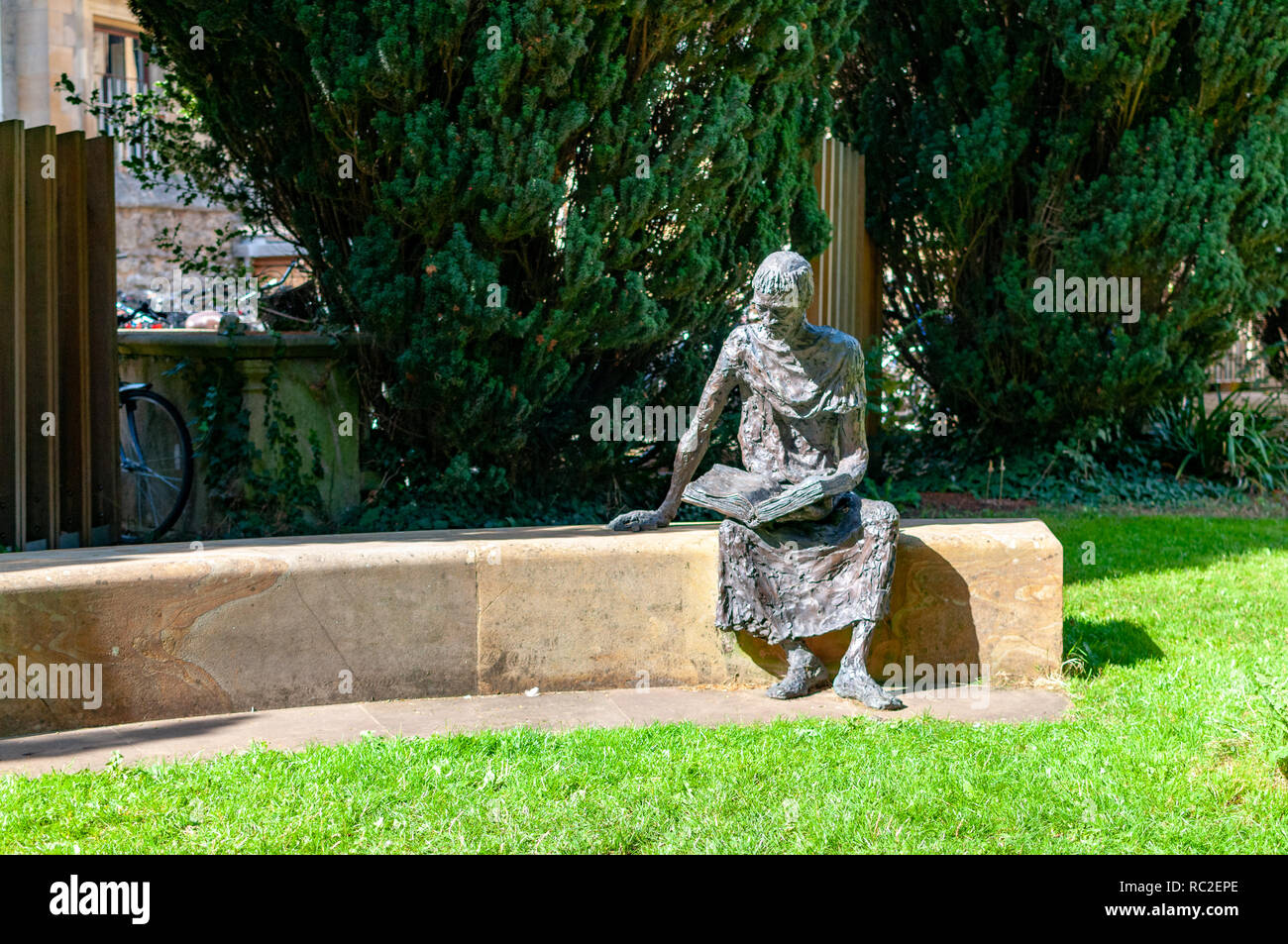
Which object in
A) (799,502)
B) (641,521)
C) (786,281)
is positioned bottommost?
(641,521)

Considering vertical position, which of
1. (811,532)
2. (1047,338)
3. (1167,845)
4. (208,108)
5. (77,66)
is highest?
(77,66)

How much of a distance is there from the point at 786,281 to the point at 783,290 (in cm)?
4

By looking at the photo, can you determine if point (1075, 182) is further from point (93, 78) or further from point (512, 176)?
point (93, 78)

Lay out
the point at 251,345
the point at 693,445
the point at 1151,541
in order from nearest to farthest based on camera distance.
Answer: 1. the point at 693,445
2. the point at 251,345
3. the point at 1151,541

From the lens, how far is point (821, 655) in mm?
5297

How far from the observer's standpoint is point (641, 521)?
5543 millimetres

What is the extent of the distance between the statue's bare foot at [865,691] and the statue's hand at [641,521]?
1.04 metres

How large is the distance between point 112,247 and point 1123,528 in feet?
21.4

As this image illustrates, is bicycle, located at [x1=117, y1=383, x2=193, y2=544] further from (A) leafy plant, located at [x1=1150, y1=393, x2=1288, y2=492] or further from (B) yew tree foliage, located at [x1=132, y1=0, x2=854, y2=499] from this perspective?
(A) leafy plant, located at [x1=1150, y1=393, x2=1288, y2=492]

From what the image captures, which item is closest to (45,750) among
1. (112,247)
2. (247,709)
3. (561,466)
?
(247,709)

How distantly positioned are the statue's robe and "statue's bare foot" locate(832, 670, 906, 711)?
0.70 ft

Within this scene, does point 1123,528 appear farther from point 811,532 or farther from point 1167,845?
point 1167,845

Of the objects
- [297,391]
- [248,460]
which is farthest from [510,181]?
[248,460]

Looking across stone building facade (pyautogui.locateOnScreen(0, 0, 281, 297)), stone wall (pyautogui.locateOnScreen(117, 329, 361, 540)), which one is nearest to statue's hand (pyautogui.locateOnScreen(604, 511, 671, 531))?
stone wall (pyautogui.locateOnScreen(117, 329, 361, 540))
